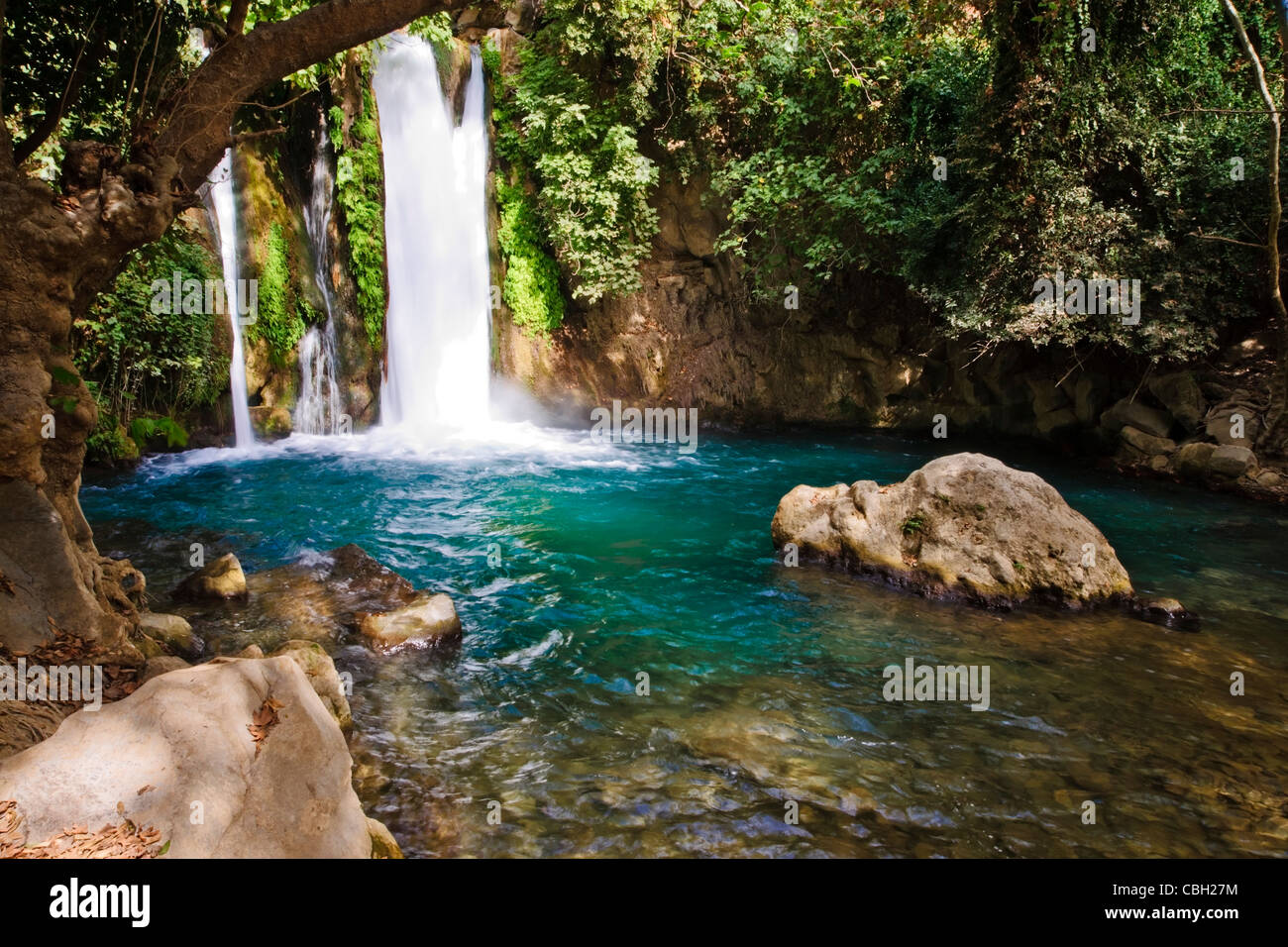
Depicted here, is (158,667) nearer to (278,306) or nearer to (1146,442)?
(278,306)

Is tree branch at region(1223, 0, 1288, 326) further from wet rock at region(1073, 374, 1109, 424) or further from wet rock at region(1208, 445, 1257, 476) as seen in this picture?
wet rock at region(1073, 374, 1109, 424)

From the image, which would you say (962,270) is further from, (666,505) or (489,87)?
(489,87)

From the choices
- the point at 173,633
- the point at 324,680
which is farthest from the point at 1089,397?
the point at 173,633

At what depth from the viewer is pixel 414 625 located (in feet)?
21.4

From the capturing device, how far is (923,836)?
412 centimetres

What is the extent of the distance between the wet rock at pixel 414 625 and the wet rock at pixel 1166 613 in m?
6.37

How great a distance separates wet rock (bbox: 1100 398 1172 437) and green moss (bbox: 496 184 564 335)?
12.1 m

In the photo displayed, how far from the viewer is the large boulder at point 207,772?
282 centimetres

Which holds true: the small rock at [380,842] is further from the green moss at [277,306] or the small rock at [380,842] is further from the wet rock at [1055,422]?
Result: the wet rock at [1055,422]

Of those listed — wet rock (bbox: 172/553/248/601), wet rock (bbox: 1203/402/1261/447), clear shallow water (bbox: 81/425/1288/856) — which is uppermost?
wet rock (bbox: 1203/402/1261/447)

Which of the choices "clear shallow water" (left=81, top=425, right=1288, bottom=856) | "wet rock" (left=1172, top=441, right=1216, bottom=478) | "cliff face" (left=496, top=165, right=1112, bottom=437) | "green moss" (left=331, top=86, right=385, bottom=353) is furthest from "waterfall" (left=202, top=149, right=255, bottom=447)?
"wet rock" (left=1172, top=441, right=1216, bottom=478)

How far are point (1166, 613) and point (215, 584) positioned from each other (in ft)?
29.2

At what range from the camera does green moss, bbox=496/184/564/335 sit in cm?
1847

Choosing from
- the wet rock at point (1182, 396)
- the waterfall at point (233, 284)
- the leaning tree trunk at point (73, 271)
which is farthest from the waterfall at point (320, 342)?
the wet rock at point (1182, 396)
